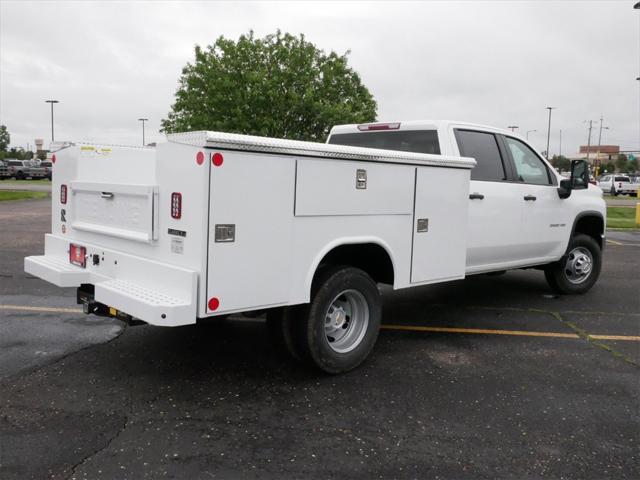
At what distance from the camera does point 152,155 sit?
468 cm

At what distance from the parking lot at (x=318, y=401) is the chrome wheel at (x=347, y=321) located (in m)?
0.26

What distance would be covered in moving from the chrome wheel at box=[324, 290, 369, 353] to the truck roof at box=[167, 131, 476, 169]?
1.08 metres

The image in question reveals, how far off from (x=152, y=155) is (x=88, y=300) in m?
1.24

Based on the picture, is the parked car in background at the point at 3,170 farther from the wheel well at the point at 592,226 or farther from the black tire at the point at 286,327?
the black tire at the point at 286,327

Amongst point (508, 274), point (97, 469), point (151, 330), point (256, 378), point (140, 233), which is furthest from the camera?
point (508, 274)

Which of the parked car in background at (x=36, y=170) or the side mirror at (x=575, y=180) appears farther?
the parked car in background at (x=36, y=170)

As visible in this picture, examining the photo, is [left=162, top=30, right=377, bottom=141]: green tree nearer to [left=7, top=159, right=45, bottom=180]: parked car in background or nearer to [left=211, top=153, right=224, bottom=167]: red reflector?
[left=7, top=159, right=45, bottom=180]: parked car in background

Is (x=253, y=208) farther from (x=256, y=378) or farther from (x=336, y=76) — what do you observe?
(x=336, y=76)

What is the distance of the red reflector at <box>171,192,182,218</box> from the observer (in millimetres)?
4027

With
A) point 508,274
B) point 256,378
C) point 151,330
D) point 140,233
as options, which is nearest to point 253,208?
point 140,233

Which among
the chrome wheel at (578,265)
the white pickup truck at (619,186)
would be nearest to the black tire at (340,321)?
the chrome wheel at (578,265)

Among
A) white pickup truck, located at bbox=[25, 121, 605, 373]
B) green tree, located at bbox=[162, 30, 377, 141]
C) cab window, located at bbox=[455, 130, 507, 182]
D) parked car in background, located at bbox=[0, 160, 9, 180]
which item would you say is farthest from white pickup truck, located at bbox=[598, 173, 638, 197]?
parked car in background, located at bbox=[0, 160, 9, 180]

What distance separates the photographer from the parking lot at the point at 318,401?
11.6 ft

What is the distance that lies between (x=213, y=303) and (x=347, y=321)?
4.89 ft
